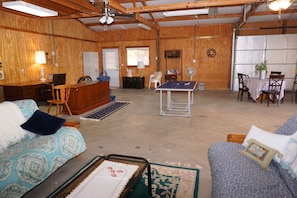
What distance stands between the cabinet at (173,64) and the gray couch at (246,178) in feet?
25.0

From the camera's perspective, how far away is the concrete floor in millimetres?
2826

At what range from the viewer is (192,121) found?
15.5 feet

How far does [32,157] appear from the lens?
6.94 ft

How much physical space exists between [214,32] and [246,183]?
8599 mm

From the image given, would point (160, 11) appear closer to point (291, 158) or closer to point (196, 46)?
point (196, 46)

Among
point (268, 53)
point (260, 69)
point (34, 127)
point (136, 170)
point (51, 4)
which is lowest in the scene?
point (136, 170)

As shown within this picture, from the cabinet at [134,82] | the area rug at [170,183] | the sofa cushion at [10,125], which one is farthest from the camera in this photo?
the cabinet at [134,82]

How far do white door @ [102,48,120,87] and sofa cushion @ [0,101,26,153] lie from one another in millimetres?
8003

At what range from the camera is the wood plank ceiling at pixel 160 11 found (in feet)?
17.8

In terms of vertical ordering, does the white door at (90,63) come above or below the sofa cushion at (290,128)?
above

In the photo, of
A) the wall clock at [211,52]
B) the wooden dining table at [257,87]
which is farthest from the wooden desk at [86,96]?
the wall clock at [211,52]

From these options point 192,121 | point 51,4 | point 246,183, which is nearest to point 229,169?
point 246,183

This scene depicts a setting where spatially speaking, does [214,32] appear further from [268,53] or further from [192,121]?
[192,121]

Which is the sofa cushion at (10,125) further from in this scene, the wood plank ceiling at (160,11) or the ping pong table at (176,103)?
the wood plank ceiling at (160,11)
